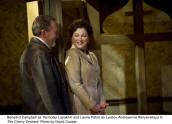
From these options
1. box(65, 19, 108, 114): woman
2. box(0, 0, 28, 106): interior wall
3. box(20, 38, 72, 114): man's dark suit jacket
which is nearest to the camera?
box(20, 38, 72, 114): man's dark suit jacket

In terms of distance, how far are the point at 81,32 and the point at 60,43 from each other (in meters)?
0.16

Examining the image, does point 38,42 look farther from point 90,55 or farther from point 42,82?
point 90,55

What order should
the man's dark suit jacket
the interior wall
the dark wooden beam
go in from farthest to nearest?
the dark wooden beam
the interior wall
the man's dark suit jacket

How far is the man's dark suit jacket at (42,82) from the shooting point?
161 centimetres

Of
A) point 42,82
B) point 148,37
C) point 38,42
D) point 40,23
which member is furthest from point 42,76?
point 148,37

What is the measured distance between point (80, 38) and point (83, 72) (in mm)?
218

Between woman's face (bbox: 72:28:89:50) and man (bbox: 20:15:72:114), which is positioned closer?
man (bbox: 20:15:72:114)

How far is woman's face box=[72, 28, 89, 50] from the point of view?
175 centimetres

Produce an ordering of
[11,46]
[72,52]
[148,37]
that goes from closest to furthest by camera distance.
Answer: [72,52] → [11,46] → [148,37]

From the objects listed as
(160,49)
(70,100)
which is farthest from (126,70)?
(70,100)

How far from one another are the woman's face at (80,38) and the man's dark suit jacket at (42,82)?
0.65ft

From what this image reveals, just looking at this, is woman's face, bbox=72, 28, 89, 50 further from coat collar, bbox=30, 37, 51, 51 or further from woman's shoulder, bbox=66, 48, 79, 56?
coat collar, bbox=30, 37, 51, 51

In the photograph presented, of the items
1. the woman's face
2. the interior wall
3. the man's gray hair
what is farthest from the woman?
the interior wall

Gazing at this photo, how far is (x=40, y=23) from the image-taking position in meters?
1.72
